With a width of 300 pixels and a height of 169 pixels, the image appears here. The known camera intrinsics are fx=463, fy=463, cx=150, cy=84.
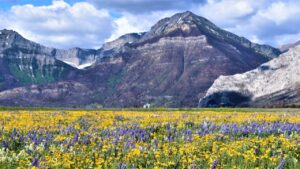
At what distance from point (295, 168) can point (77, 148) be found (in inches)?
255

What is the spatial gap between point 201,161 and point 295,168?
2.39m

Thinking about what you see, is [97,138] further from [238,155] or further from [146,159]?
[238,155]

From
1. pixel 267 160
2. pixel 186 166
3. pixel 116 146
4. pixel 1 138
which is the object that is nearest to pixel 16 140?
pixel 1 138

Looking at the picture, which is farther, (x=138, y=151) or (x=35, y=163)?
(x=138, y=151)

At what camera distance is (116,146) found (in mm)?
14648

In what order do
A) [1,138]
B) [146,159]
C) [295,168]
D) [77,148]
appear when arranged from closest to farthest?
1. [295,168]
2. [146,159]
3. [77,148]
4. [1,138]

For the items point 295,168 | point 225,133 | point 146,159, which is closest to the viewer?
point 295,168

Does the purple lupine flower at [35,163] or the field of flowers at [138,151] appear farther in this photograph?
the field of flowers at [138,151]

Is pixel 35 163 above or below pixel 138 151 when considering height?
below

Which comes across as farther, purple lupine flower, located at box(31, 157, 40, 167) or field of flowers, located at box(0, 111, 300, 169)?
field of flowers, located at box(0, 111, 300, 169)

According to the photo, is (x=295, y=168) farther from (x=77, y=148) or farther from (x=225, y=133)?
(x=225, y=133)

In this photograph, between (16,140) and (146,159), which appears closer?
(146,159)

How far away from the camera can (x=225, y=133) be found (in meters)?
19.9

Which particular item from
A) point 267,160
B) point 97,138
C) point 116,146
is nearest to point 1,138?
point 97,138
